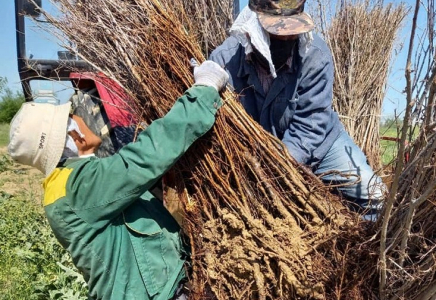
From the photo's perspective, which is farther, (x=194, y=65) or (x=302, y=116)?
(x=302, y=116)

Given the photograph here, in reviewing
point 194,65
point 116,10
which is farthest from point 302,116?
point 116,10

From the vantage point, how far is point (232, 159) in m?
1.73

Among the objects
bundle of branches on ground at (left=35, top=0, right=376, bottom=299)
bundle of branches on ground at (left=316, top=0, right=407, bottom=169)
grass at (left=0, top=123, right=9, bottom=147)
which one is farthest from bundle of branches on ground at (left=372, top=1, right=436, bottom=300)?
grass at (left=0, top=123, right=9, bottom=147)

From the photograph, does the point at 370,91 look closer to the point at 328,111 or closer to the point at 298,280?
the point at 328,111

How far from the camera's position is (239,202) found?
170 centimetres

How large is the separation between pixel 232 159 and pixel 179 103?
0.93 feet

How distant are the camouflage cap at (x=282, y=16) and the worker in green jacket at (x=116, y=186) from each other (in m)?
0.30

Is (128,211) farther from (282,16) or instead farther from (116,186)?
(282,16)

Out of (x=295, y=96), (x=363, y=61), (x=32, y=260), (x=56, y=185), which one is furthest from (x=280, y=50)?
(x=32, y=260)

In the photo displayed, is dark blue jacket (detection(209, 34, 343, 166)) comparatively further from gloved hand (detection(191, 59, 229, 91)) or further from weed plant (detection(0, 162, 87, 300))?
weed plant (detection(0, 162, 87, 300))

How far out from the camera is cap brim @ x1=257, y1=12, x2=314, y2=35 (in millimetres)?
1829

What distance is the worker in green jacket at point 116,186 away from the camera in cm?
161

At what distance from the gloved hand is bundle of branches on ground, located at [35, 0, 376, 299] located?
0.21 feet

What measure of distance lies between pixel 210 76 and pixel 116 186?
50cm
